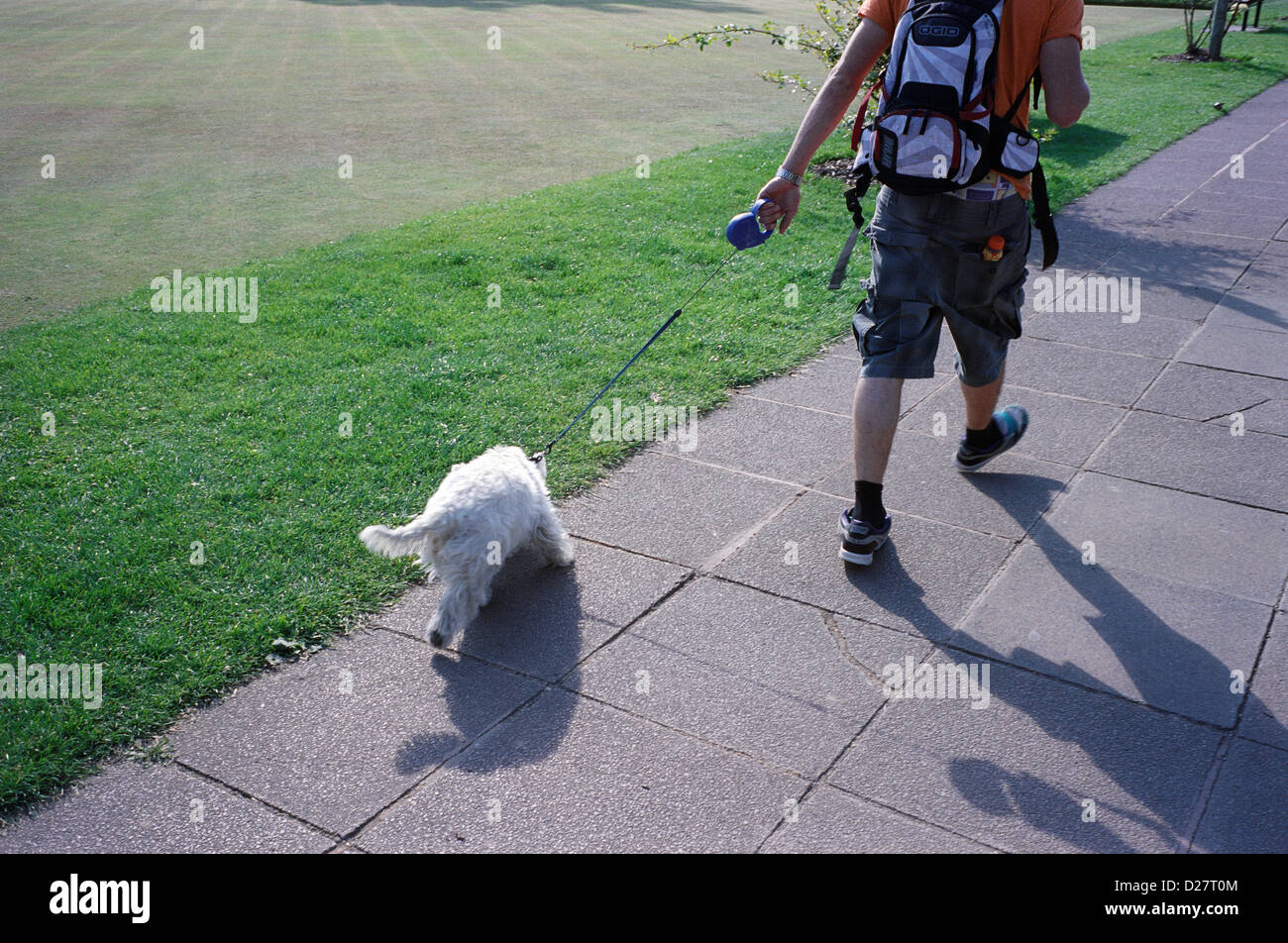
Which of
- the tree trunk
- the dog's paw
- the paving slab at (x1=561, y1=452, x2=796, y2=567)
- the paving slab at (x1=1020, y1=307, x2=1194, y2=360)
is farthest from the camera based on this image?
the tree trunk

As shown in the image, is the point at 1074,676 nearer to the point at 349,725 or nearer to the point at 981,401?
the point at 981,401

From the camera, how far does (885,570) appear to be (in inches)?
155

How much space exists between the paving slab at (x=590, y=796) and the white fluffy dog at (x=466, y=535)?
54 centimetres

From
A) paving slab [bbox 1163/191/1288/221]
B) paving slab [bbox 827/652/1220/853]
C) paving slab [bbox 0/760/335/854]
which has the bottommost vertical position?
paving slab [bbox 0/760/335/854]

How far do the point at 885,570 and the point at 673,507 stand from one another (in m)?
0.96

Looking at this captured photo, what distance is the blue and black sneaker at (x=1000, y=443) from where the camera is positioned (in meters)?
4.59

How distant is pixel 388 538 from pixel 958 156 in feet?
7.58

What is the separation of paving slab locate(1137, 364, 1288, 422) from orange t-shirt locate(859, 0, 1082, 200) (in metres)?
2.31

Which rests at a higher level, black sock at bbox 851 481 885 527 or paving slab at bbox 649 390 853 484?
black sock at bbox 851 481 885 527

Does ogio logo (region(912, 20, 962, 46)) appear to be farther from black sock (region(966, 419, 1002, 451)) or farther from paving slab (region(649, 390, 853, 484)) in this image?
paving slab (region(649, 390, 853, 484))

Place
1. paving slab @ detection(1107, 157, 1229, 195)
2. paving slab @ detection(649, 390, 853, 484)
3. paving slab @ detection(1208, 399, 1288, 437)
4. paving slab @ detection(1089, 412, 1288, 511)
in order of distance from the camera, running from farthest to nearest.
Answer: paving slab @ detection(1107, 157, 1229, 195)
paving slab @ detection(1208, 399, 1288, 437)
paving slab @ detection(649, 390, 853, 484)
paving slab @ detection(1089, 412, 1288, 511)

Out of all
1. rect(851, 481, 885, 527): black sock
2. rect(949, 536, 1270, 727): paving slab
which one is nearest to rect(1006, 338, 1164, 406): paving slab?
rect(949, 536, 1270, 727): paving slab

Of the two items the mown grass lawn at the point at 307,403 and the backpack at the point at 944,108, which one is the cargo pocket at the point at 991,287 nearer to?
the backpack at the point at 944,108

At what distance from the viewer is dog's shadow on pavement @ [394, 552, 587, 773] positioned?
3.03 meters
